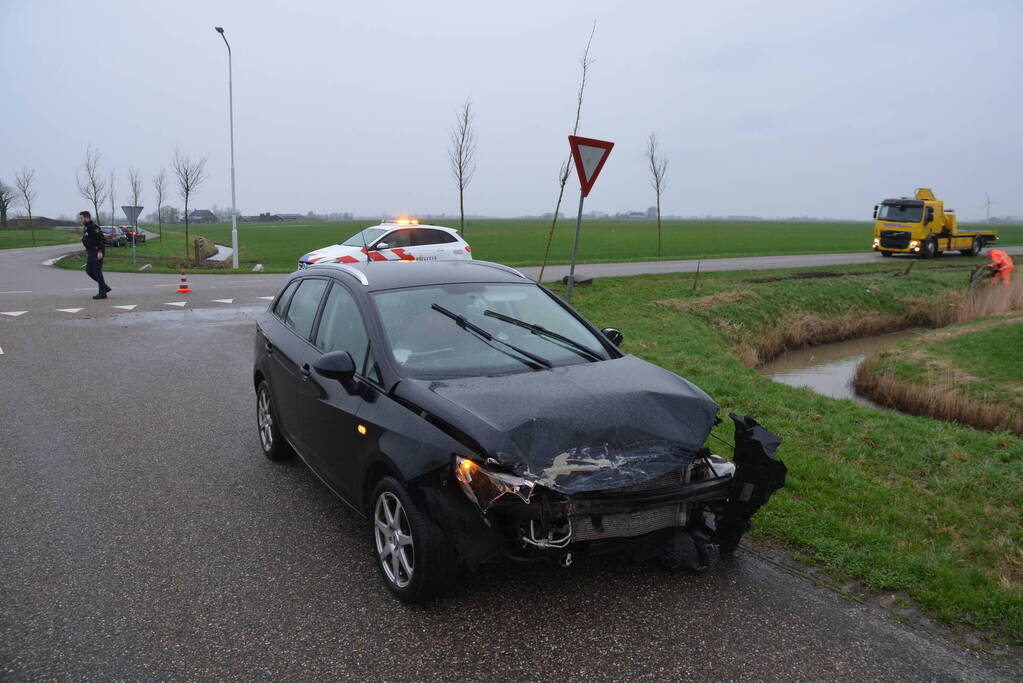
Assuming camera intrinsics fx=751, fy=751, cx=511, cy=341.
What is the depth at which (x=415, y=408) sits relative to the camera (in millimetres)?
3740

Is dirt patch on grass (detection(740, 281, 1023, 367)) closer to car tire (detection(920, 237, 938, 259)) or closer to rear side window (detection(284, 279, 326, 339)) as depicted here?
rear side window (detection(284, 279, 326, 339))

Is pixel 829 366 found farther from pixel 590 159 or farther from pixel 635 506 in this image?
pixel 635 506

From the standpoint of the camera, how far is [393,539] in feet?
12.4

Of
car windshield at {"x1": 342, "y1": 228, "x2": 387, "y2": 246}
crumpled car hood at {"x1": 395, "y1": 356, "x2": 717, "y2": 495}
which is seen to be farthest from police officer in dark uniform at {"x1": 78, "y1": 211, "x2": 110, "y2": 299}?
crumpled car hood at {"x1": 395, "y1": 356, "x2": 717, "y2": 495}

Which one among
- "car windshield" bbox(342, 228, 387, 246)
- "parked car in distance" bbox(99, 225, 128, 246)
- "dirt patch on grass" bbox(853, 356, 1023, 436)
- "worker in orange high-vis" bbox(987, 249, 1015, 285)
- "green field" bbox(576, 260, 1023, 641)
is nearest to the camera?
"green field" bbox(576, 260, 1023, 641)

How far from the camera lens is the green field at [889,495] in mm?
4035

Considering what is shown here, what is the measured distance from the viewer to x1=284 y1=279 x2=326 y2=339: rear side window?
515cm

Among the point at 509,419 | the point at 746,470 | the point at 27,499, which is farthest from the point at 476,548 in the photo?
the point at 27,499

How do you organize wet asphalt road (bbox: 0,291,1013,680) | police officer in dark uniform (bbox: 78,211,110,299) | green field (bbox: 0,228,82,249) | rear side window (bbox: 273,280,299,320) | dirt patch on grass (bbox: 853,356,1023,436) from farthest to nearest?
green field (bbox: 0,228,82,249)
police officer in dark uniform (bbox: 78,211,110,299)
dirt patch on grass (bbox: 853,356,1023,436)
rear side window (bbox: 273,280,299,320)
wet asphalt road (bbox: 0,291,1013,680)

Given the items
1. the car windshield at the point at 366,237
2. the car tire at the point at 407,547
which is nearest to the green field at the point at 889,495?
the car tire at the point at 407,547

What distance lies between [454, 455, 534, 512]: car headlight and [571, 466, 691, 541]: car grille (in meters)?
0.32

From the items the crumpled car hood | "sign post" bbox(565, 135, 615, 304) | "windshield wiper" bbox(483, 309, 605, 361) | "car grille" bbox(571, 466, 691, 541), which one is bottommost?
"car grille" bbox(571, 466, 691, 541)

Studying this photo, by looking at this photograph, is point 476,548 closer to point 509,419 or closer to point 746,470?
point 509,419

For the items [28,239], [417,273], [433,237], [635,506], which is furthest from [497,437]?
[28,239]
